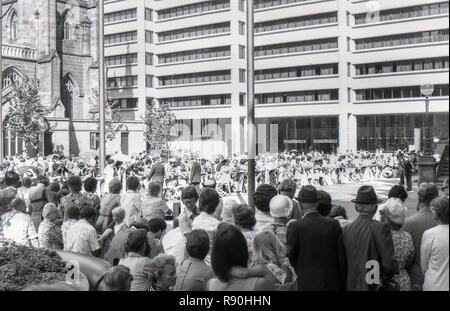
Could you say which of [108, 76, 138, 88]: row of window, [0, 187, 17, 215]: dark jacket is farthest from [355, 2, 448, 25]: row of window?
[108, 76, 138, 88]: row of window

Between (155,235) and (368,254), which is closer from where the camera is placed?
(368,254)

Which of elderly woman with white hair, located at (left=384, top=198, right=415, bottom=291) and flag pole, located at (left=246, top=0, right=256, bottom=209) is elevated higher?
flag pole, located at (left=246, top=0, right=256, bottom=209)

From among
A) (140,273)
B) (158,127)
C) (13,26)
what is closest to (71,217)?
(140,273)

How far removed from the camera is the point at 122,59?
6681 cm

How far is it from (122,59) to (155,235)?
63138mm

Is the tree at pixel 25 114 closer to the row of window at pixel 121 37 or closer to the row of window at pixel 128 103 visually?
the row of window at pixel 121 37

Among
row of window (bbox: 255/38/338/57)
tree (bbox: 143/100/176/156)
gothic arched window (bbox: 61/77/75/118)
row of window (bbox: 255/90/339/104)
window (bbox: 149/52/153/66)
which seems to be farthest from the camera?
window (bbox: 149/52/153/66)

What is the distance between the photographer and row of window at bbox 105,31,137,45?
2552 inches

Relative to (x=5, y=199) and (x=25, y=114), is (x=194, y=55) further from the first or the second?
(x=5, y=199)

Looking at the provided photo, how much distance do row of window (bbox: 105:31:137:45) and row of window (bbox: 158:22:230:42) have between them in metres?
3.49

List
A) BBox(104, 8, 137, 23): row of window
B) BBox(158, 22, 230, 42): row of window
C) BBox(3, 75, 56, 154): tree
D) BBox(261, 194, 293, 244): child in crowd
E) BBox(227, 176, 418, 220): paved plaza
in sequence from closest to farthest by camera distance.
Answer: BBox(261, 194, 293, 244): child in crowd, BBox(227, 176, 418, 220): paved plaza, BBox(3, 75, 56, 154): tree, BBox(158, 22, 230, 42): row of window, BBox(104, 8, 137, 23): row of window

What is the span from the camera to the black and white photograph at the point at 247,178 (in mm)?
4242

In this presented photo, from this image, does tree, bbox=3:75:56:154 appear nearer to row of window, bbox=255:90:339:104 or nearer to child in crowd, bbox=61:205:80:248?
row of window, bbox=255:90:339:104

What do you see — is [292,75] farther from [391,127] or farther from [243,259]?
[243,259]
